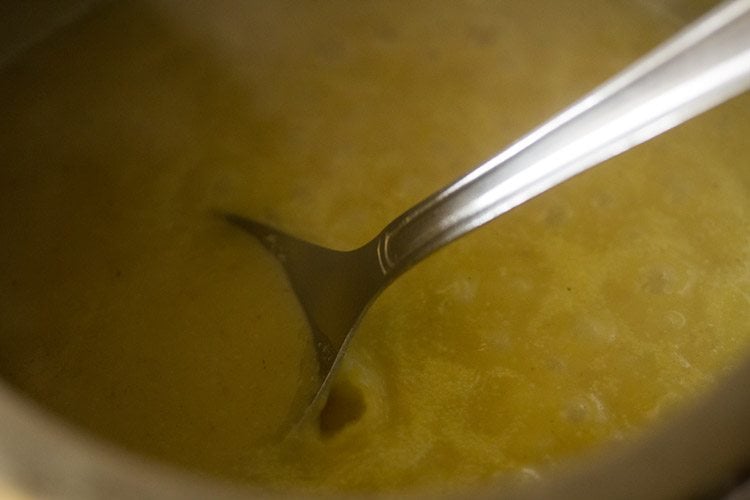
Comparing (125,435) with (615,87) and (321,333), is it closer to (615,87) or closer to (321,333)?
(321,333)

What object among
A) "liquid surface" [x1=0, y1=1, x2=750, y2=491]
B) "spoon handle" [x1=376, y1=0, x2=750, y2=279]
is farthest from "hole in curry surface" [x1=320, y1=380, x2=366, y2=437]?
"spoon handle" [x1=376, y1=0, x2=750, y2=279]

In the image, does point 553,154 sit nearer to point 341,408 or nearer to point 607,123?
point 607,123

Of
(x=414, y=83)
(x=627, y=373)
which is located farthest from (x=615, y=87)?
(x=414, y=83)

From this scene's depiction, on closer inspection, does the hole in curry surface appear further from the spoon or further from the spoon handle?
the spoon handle

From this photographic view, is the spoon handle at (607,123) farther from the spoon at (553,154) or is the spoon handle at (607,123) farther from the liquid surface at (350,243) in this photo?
the liquid surface at (350,243)

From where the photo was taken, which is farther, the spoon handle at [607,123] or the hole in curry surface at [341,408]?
the hole in curry surface at [341,408]

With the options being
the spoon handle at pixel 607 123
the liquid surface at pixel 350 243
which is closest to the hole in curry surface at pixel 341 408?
the liquid surface at pixel 350 243

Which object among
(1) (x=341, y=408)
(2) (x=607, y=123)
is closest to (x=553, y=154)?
(2) (x=607, y=123)
